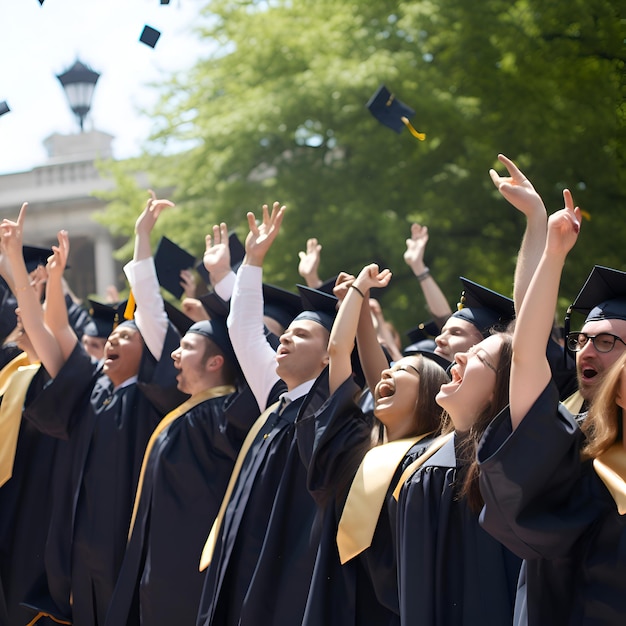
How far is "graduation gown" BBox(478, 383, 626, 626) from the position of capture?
121 inches

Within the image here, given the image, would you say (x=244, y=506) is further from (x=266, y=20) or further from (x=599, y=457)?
(x=266, y=20)

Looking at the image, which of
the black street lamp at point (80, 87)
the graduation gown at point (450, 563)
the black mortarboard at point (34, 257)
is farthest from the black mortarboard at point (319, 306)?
the black street lamp at point (80, 87)

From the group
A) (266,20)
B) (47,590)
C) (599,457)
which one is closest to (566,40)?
(266,20)

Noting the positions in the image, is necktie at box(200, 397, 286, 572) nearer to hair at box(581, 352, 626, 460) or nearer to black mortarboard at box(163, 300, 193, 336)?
black mortarboard at box(163, 300, 193, 336)

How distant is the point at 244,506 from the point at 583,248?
616cm

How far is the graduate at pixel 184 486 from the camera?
5.75m

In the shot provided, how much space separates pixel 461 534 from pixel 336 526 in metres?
0.94

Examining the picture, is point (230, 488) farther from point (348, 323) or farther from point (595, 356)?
point (595, 356)

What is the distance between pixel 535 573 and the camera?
3.23 metres

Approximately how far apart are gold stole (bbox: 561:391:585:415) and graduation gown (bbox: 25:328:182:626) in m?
2.57

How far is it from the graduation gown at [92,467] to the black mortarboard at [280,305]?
56 cm

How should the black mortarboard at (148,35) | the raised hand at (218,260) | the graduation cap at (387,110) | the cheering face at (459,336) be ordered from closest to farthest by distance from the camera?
1. the cheering face at (459,336)
2. the raised hand at (218,260)
3. the black mortarboard at (148,35)
4. the graduation cap at (387,110)

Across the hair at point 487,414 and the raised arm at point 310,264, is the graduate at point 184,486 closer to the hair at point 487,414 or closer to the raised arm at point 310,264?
the raised arm at point 310,264

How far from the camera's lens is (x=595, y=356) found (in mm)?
3898
